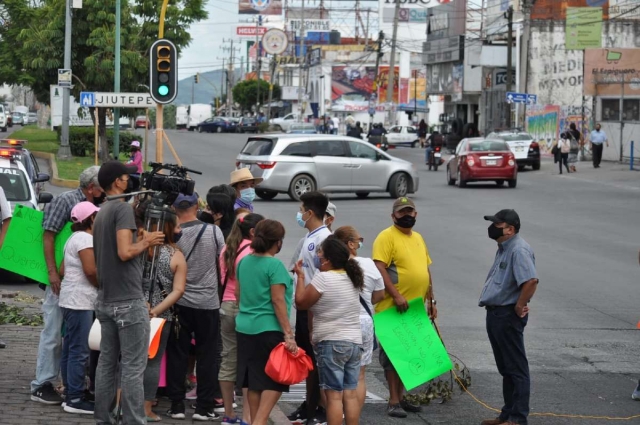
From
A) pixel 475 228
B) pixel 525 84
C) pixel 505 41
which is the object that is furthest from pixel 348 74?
pixel 475 228

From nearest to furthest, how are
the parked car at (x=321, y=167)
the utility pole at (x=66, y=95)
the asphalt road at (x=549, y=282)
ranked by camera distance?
1. the asphalt road at (x=549, y=282)
2. the parked car at (x=321, y=167)
3. the utility pole at (x=66, y=95)

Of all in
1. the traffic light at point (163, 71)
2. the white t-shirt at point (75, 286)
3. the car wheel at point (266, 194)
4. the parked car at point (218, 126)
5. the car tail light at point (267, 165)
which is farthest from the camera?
the parked car at point (218, 126)

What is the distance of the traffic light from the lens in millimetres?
17547

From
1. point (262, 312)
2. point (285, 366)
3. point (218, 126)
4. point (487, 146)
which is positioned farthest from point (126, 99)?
point (218, 126)

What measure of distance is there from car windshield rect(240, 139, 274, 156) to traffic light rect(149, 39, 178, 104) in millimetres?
10579

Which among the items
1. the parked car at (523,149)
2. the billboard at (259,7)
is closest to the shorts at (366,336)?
the parked car at (523,149)

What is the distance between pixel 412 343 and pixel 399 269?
1.95 feet

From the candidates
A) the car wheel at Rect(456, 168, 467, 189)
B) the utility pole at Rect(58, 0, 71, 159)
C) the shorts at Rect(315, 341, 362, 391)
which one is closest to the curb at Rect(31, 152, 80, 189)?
the utility pole at Rect(58, 0, 71, 159)

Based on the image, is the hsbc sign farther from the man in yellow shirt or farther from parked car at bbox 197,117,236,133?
the man in yellow shirt

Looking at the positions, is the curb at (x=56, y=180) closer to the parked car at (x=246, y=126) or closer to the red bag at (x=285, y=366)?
the red bag at (x=285, y=366)

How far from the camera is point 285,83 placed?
451 ft

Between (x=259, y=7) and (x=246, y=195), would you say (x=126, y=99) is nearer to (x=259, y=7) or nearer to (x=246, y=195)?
(x=246, y=195)

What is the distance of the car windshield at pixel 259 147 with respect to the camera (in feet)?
93.2

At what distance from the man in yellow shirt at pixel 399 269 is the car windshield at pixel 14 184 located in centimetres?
896
